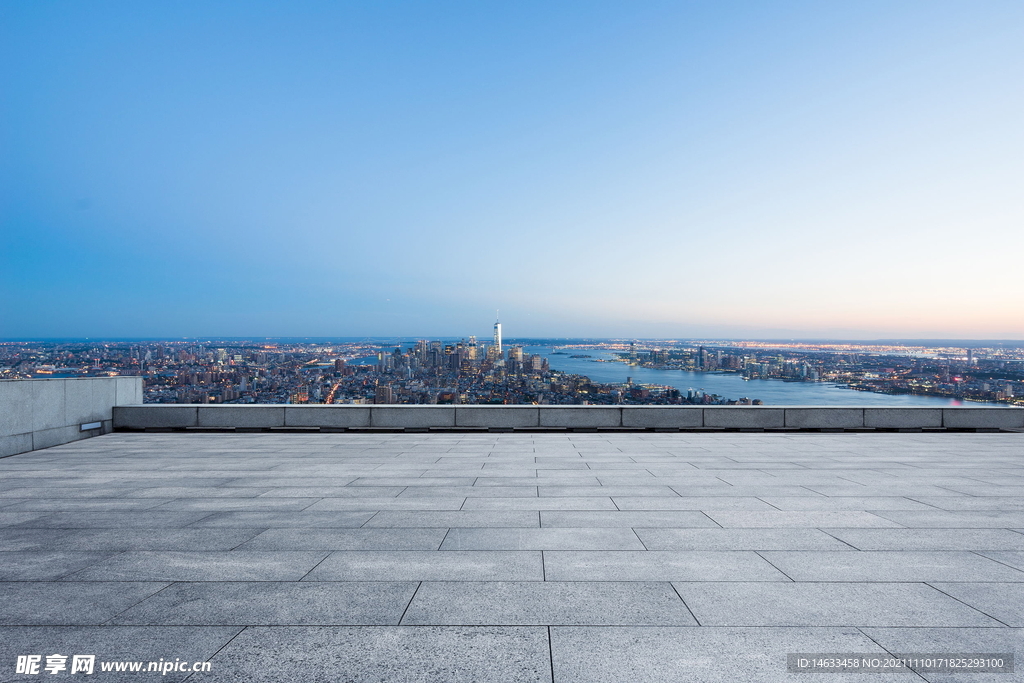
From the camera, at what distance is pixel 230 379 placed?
61.3ft

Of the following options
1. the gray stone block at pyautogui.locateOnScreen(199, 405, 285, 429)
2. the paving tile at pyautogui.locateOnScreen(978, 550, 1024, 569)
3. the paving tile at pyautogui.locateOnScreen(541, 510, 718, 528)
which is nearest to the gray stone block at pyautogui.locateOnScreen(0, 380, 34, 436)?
the gray stone block at pyautogui.locateOnScreen(199, 405, 285, 429)

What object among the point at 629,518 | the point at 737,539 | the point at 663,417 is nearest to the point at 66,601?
the point at 629,518

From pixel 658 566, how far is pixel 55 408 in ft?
46.4

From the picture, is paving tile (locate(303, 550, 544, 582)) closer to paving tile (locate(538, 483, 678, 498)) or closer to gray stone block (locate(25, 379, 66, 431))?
paving tile (locate(538, 483, 678, 498))

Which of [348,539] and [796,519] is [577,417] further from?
[348,539]

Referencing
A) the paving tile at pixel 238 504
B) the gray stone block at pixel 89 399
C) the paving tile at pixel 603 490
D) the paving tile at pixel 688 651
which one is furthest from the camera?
the gray stone block at pixel 89 399

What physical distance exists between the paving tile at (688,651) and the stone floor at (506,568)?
0.06 ft

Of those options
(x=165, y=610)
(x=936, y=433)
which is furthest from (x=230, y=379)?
(x=936, y=433)

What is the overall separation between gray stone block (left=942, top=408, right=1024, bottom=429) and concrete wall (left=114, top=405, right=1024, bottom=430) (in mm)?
49

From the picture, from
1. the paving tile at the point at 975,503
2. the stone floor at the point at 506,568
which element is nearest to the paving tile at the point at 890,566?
the stone floor at the point at 506,568

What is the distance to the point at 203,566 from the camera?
5.42m

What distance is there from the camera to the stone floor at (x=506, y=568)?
387 cm

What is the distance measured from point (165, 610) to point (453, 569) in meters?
2.32

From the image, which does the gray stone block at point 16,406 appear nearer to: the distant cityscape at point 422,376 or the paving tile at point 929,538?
the distant cityscape at point 422,376
